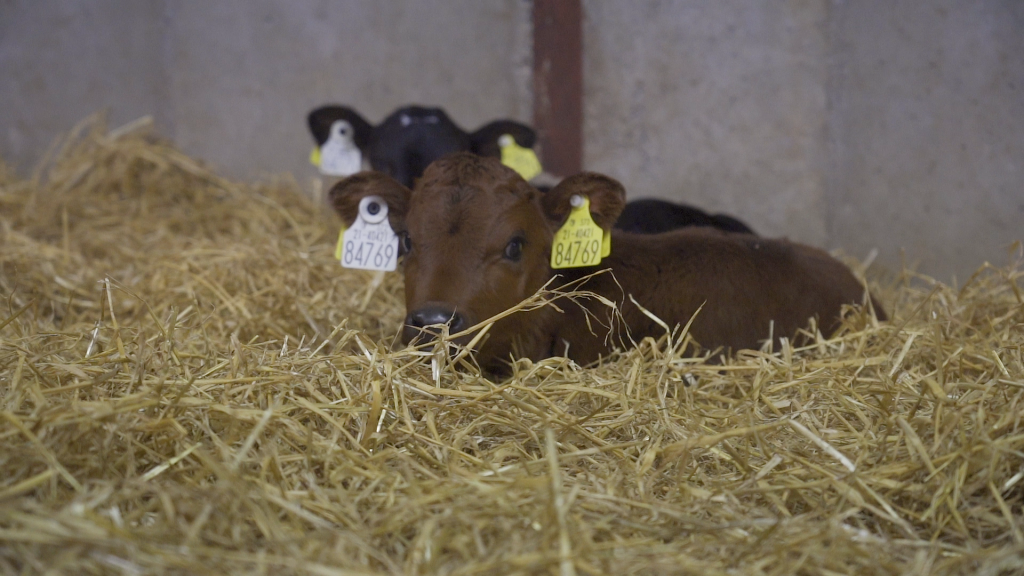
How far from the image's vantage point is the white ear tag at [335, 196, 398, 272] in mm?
3539

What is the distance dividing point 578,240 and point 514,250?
0.34 meters

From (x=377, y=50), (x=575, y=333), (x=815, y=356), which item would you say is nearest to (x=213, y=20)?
(x=377, y=50)

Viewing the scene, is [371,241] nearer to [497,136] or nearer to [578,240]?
[578,240]

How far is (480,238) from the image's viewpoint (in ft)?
10.1

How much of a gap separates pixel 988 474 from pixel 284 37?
20.5 feet

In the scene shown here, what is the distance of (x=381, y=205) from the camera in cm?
357

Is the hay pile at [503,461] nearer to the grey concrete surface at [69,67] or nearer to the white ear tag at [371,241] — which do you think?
the white ear tag at [371,241]

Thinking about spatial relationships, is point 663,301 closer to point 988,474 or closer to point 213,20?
point 988,474

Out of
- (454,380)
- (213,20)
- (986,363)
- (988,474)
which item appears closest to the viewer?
(988,474)

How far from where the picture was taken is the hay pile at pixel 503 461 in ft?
5.50

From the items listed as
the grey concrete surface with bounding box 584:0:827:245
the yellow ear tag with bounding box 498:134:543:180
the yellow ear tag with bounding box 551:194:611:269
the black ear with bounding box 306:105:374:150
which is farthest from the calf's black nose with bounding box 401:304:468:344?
the grey concrete surface with bounding box 584:0:827:245

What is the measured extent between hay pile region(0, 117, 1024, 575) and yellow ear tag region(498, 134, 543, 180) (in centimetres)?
219

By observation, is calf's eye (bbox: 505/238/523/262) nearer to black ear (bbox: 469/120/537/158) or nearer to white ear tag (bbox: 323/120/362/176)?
black ear (bbox: 469/120/537/158)

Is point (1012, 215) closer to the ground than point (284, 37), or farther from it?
closer to the ground
